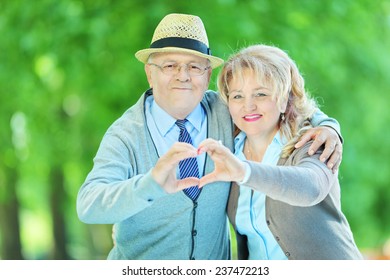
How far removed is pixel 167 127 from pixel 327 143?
1.79 ft

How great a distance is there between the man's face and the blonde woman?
8 cm

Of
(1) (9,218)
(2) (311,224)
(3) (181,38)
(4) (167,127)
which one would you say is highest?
(3) (181,38)

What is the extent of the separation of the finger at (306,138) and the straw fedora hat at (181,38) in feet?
1.31

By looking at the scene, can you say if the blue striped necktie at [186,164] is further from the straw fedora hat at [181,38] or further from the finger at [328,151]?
the finger at [328,151]

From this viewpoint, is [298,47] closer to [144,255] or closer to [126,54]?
[126,54]

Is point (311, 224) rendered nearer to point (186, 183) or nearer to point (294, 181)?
point (294, 181)

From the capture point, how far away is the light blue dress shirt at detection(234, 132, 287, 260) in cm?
224

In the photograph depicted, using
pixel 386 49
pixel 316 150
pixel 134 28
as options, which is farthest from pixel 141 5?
pixel 386 49

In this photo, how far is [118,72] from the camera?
451 cm

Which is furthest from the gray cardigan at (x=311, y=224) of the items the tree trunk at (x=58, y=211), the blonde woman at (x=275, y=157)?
the tree trunk at (x=58, y=211)

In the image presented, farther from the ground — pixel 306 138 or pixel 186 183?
pixel 306 138

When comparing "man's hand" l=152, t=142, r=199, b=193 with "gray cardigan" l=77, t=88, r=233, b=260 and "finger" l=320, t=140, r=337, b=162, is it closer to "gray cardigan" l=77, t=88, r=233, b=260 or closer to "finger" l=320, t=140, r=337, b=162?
"gray cardigan" l=77, t=88, r=233, b=260

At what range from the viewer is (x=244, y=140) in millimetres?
2369

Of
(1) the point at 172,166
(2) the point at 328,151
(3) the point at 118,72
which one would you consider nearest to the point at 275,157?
(2) the point at 328,151
